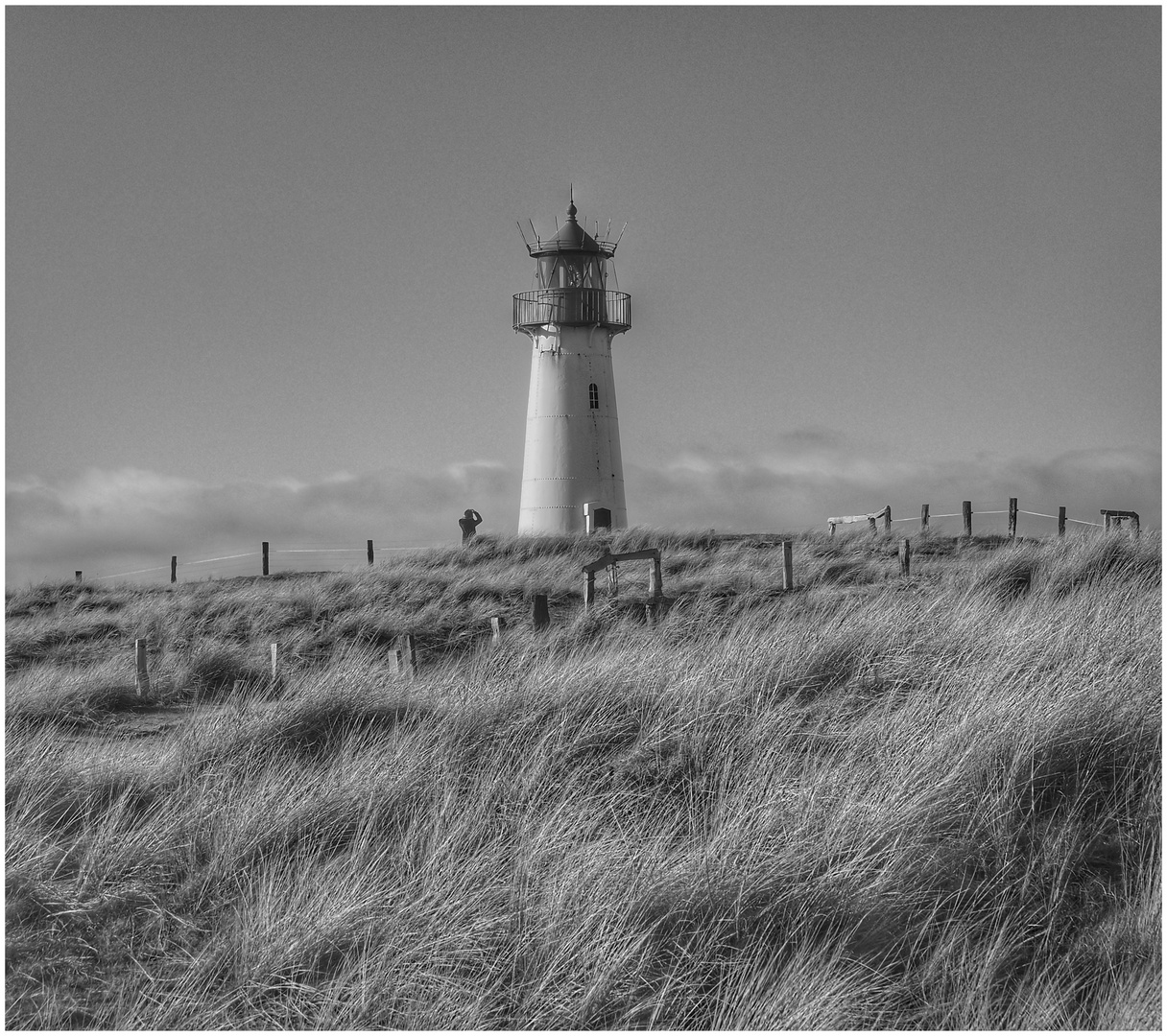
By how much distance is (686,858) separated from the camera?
13.8ft

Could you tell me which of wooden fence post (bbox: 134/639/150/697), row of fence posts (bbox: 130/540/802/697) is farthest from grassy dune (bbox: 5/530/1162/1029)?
wooden fence post (bbox: 134/639/150/697)

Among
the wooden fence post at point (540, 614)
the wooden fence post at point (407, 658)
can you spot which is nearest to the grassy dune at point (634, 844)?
the wooden fence post at point (407, 658)

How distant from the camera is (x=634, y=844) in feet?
14.4

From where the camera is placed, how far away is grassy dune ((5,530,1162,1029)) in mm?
3662

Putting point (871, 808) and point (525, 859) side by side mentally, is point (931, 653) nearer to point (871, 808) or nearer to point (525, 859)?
point (871, 808)

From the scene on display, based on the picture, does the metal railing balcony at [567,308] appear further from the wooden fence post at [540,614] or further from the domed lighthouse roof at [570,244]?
the wooden fence post at [540,614]

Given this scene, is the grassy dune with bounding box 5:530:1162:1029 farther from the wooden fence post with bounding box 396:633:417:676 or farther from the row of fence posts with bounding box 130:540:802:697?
the row of fence posts with bounding box 130:540:802:697

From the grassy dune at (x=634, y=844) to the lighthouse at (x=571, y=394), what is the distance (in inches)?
815

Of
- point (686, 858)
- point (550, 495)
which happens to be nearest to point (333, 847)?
point (686, 858)

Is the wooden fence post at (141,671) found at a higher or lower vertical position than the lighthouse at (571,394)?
lower

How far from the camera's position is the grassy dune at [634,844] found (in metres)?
3.66

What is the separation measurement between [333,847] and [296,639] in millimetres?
8185

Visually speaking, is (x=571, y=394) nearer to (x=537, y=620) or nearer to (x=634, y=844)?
(x=537, y=620)

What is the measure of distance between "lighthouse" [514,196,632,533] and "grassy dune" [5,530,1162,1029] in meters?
20.7
